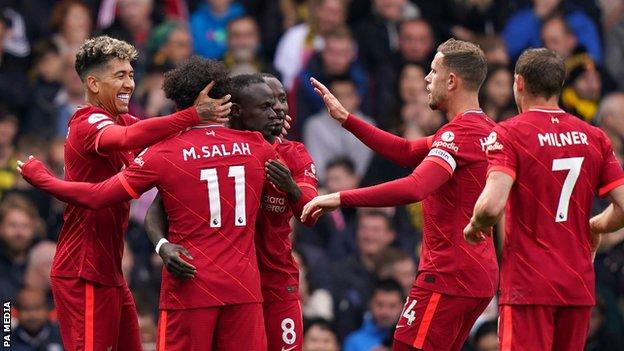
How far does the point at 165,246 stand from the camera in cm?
935

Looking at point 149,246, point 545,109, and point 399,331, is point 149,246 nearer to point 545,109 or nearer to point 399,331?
point 399,331

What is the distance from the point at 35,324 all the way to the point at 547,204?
5.91 m

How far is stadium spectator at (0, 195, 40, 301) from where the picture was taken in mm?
14102

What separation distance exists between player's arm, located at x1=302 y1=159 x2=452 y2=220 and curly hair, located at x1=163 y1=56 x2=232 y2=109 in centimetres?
97

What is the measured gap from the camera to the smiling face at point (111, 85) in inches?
396

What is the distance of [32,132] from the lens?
15.2m

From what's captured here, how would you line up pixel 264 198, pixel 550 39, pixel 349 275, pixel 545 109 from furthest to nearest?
pixel 550 39
pixel 349 275
pixel 264 198
pixel 545 109

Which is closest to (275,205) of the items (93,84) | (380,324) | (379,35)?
(93,84)

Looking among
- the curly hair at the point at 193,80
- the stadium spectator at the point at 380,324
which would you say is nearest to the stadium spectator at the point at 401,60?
the stadium spectator at the point at 380,324

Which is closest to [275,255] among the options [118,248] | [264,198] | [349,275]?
[264,198]

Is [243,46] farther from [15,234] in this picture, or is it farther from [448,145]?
[448,145]

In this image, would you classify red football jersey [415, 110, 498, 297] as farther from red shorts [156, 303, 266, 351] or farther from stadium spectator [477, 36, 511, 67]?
stadium spectator [477, 36, 511, 67]

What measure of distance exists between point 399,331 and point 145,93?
6310 millimetres

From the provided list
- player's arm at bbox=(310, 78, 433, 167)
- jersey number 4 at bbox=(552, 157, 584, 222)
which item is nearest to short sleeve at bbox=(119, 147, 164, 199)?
player's arm at bbox=(310, 78, 433, 167)
